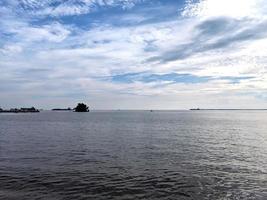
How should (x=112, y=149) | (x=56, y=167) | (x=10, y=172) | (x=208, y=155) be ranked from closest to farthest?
(x=10, y=172), (x=56, y=167), (x=208, y=155), (x=112, y=149)

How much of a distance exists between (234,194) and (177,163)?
40.0ft

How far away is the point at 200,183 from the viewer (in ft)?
86.7

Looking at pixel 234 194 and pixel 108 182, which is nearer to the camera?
pixel 234 194

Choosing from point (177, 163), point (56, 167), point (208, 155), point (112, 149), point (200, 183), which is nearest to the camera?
point (200, 183)

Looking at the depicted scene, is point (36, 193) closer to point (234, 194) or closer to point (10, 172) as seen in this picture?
point (10, 172)

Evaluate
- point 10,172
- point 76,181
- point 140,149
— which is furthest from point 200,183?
point 140,149

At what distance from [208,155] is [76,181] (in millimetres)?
20887

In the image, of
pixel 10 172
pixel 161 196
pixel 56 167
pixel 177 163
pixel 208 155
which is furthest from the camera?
pixel 208 155

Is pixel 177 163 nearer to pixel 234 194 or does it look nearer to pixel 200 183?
pixel 200 183

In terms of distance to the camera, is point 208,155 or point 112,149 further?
point 112,149

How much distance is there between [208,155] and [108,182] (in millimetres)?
19235

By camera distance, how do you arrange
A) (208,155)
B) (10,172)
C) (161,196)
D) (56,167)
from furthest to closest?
(208,155)
(56,167)
(10,172)
(161,196)

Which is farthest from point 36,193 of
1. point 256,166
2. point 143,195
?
point 256,166

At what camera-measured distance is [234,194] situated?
2334 centimetres
